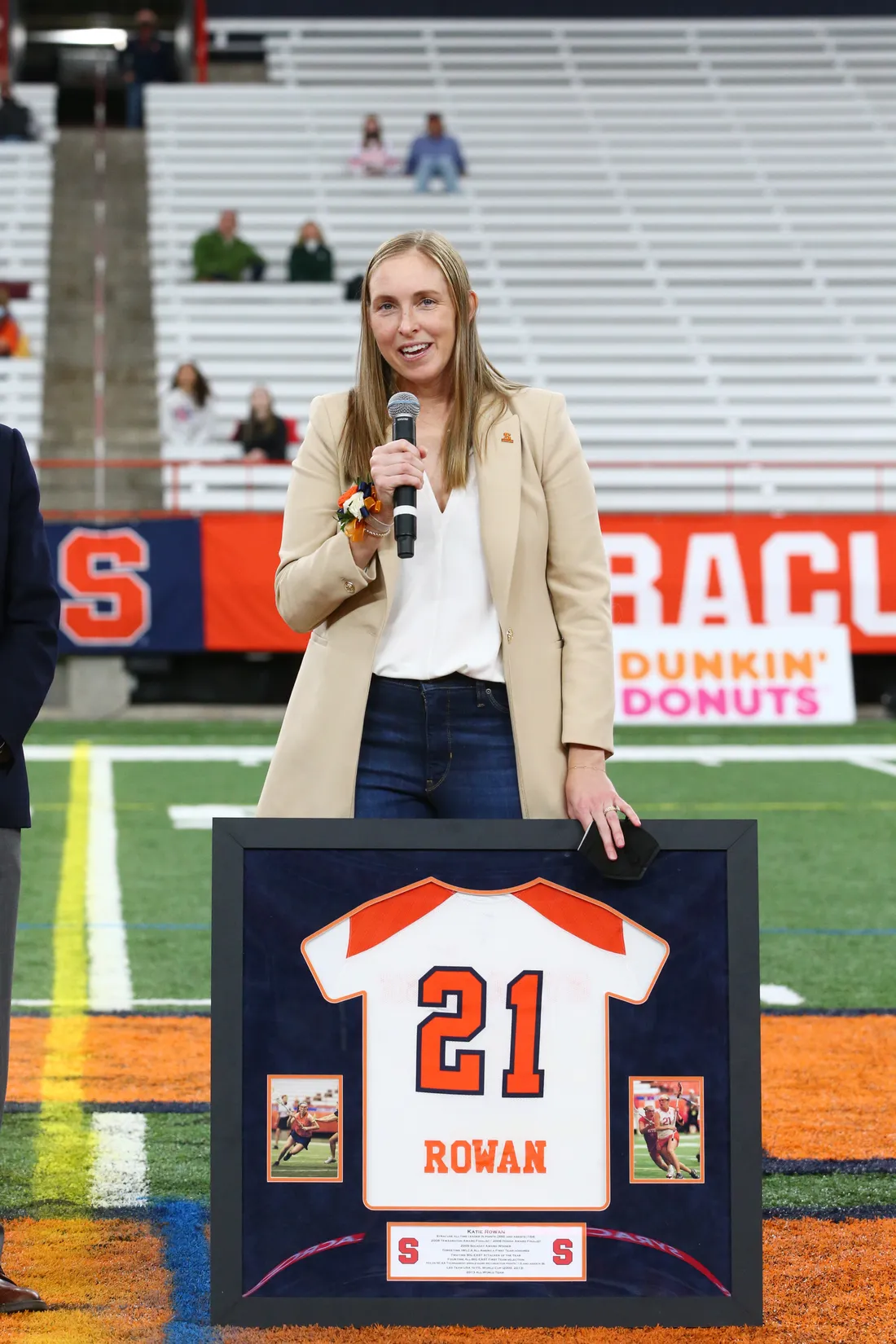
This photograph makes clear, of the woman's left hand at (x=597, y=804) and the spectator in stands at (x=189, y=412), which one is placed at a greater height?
the spectator in stands at (x=189, y=412)

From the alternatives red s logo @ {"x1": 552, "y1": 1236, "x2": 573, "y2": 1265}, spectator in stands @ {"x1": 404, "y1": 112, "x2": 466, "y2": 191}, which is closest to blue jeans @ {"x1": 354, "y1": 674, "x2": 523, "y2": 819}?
red s logo @ {"x1": 552, "y1": 1236, "x2": 573, "y2": 1265}

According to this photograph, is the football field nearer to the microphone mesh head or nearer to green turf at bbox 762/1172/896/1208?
green turf at bbox 762/1172/896/1208

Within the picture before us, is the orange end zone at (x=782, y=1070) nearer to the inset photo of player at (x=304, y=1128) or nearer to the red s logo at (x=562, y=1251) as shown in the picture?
the red s logo at (x=562, y=1251)

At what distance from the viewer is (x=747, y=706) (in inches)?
534

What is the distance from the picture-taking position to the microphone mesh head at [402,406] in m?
2.72

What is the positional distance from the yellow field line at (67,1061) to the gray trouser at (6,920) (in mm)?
716

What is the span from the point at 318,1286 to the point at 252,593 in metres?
11.7

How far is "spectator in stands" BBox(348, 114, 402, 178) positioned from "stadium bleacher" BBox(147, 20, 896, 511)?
173 millimetres

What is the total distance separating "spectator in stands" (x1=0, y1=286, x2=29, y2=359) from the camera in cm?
1739

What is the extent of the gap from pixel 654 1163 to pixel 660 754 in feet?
31.2

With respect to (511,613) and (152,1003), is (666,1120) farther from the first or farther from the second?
(152,1003)

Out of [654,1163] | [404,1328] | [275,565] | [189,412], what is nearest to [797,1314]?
[654,1163]

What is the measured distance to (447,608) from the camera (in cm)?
282

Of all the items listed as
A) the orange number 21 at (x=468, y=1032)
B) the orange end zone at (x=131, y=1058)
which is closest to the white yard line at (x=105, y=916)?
the orange end zone at (x=131, y=1058)
